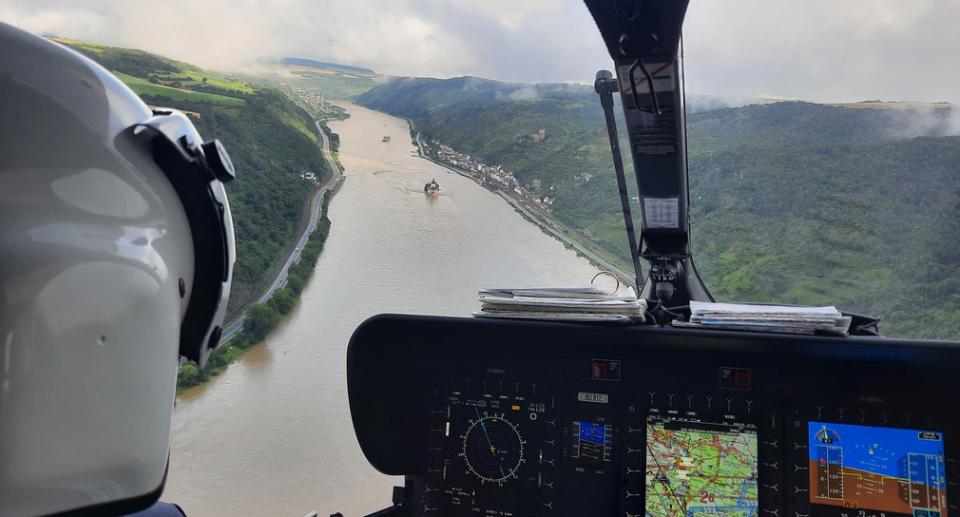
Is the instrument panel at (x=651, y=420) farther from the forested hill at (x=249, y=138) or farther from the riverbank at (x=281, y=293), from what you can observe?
the forested hill at (x=249, y=138)

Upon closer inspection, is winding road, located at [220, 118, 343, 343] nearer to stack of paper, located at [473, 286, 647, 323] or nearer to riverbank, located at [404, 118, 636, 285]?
riverbank, located at [404, 118, 636, 285]

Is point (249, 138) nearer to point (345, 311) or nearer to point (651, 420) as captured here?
point (345, 311)

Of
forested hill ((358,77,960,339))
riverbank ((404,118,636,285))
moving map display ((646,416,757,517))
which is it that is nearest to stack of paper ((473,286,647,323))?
moving map display ((646,416,757,517))

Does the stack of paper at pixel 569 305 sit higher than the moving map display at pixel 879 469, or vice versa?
the stack of paper at pixel 569 305

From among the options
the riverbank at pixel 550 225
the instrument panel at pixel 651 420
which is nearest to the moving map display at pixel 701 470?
the instrument panel at pixel 651 420

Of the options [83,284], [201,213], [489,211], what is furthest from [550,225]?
[83,284]

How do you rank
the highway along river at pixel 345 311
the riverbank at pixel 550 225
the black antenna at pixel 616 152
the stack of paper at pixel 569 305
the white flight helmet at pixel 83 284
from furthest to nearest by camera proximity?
the riverbank at pixel 550 225, the highway along river at pixel 345 311, the black antenna at pixel 616 152, the stack of paper at pixel 569 305, the white flight helmet at pixel 83 284

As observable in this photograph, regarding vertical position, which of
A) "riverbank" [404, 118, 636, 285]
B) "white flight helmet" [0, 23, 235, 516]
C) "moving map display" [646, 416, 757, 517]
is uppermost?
"riverbank" [404, 118, 636, 285]

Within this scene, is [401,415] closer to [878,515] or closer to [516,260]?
[516,260]
